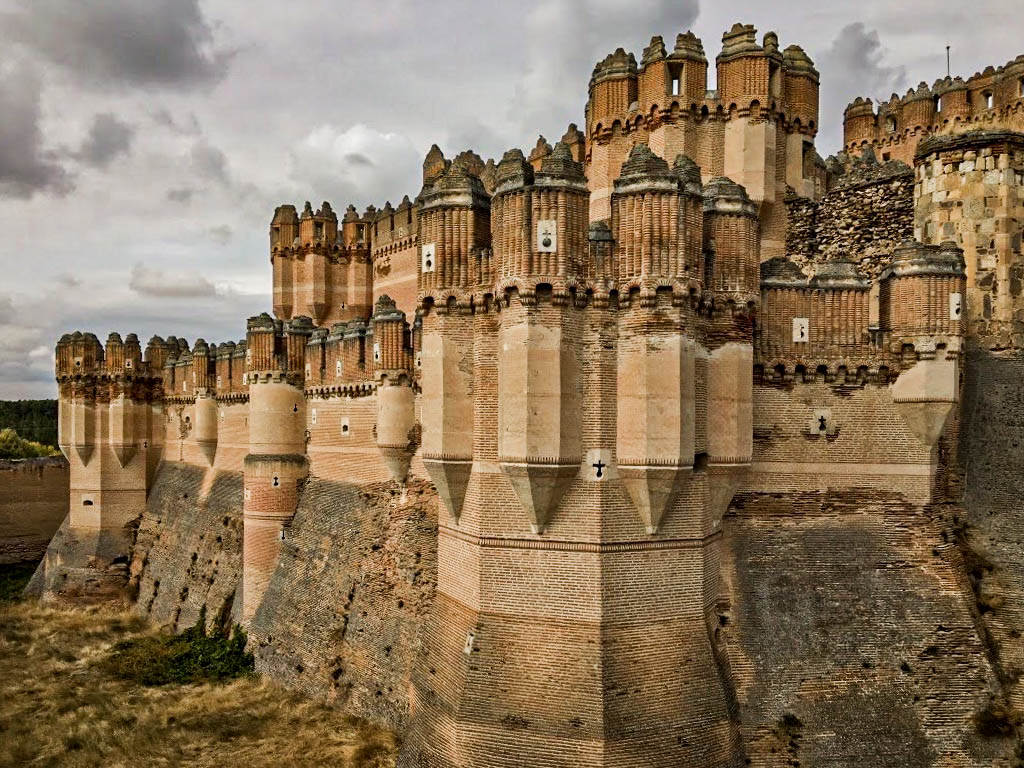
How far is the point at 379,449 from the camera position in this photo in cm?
2178

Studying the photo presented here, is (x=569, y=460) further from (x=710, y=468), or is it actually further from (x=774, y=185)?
(x=774, y=185)

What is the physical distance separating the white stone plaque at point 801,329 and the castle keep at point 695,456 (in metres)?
0.06

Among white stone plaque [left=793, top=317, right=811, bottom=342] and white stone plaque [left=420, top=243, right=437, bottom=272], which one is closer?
A: white stone plaque [left=420, top=243, right=437, bottom=272]

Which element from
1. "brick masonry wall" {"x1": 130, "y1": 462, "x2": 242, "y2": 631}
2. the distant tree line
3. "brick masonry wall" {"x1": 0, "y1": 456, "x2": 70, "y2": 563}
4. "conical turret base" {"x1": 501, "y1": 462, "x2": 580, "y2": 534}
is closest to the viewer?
"conical turret base" {"x1": 501, "y1": 462, "x2": 580, "y2": 534}

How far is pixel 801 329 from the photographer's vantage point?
54.9 ft

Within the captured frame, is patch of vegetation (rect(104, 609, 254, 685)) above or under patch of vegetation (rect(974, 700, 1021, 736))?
under

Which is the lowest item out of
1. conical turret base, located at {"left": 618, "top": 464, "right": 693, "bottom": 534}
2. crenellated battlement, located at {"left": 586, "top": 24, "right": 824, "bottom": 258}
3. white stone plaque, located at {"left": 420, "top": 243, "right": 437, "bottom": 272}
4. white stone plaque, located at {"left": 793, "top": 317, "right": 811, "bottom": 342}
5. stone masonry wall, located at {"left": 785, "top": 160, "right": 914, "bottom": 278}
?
conical turret base, located at {"left": 618, "top": 464, "right": 693, "bottom": 534}

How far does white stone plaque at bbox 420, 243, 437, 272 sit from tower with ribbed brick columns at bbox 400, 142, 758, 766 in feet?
4.60

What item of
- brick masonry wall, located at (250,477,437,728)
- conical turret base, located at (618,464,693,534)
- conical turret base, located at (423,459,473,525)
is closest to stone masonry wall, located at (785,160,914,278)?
conical turret base, located at (618,464,693,534)

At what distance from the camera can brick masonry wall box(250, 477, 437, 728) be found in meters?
19.5

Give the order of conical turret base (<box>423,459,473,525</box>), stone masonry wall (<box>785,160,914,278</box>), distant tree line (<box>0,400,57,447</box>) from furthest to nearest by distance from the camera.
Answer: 1. distant tree line (<box>0,400,57,447</box>)
2. stone masonry wall (<box>785,160,914,278</box>)
3. conical turret base (<box>423,459,473,525</box>)

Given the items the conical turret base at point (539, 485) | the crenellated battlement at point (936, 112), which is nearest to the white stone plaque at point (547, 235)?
the conical turret base at point (539, 485)

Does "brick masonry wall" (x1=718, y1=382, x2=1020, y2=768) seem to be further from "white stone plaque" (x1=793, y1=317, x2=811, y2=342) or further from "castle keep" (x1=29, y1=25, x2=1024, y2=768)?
"white stone plaque" (x1=793, y1=317, x2=811, y2=342)

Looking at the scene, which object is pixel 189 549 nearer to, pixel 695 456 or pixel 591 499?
pixel 591 499
